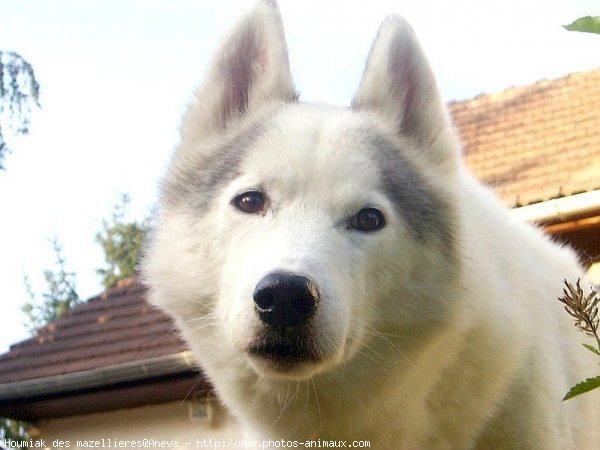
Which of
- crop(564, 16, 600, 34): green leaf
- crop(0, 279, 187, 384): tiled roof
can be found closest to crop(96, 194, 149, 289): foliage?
crop(0, 279, 187, 384): tiled roof

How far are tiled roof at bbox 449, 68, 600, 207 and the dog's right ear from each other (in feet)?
9.10

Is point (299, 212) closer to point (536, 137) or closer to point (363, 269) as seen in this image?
point (363, 269)

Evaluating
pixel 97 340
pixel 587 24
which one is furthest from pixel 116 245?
pixel 587 24

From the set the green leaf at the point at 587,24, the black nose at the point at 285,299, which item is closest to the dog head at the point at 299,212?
the black nose at the point at 285,299

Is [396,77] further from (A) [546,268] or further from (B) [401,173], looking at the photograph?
(A) [546,268]

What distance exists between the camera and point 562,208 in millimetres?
4750

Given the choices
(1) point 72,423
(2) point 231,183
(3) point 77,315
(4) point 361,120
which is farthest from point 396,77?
(3) point 77,315

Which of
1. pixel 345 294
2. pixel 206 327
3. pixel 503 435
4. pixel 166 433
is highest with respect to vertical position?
pixel 166 433

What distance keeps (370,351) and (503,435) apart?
0.48 metres

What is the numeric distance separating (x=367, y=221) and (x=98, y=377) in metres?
3.77

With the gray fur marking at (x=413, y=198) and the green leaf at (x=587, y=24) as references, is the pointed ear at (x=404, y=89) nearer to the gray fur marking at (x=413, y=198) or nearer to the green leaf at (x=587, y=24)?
the gray fur marking at (x=413, y=198)

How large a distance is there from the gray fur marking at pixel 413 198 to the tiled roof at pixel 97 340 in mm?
2966

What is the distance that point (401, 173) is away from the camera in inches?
94.5

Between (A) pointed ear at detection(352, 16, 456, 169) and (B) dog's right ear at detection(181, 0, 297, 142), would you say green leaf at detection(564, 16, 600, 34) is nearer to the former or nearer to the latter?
(A) pointed ear at detection(352, 16, 456, 169)
